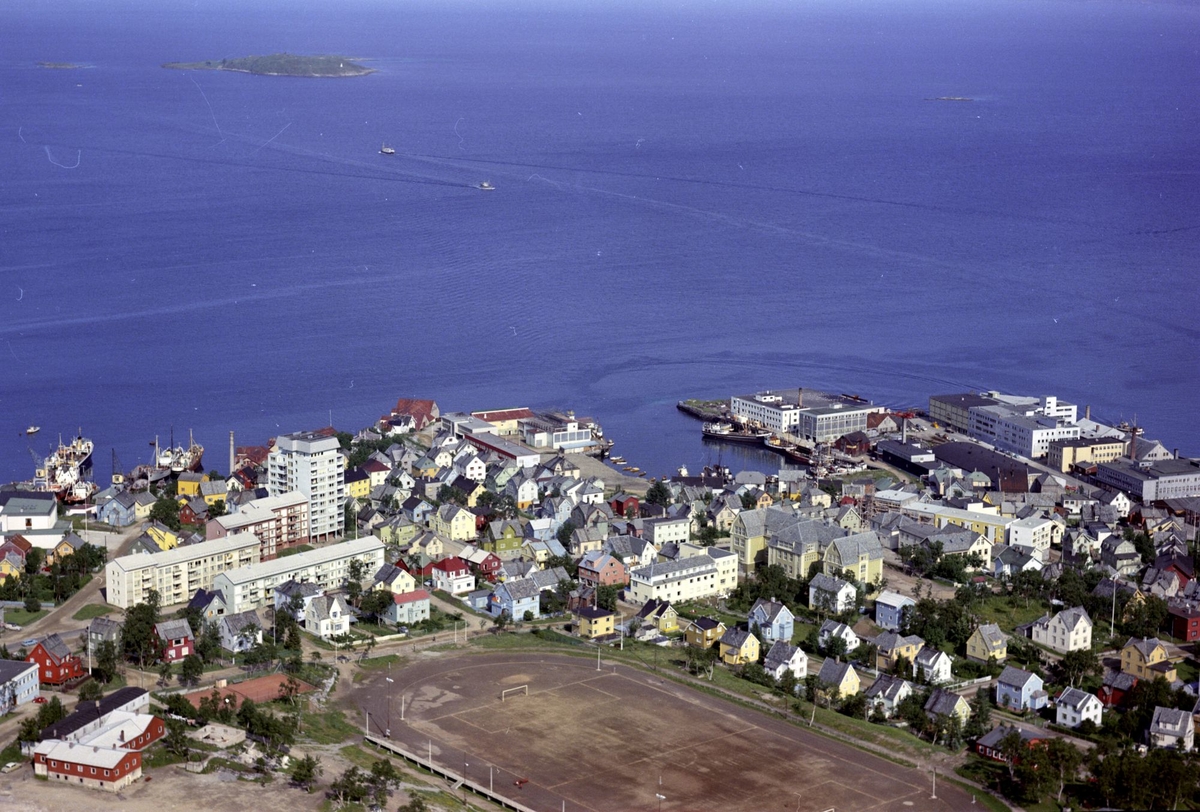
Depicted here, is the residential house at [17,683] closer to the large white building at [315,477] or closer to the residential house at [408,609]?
the residential house at [408,609]

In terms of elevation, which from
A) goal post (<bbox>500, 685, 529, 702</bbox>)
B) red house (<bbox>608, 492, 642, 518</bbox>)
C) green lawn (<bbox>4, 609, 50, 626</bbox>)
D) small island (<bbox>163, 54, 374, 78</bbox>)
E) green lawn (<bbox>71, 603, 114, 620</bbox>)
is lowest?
green lawn (<bbox>4, 609, 50, 626</bbox>)

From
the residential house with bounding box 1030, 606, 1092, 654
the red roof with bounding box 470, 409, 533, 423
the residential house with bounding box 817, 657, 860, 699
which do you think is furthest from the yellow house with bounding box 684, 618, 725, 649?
the red roof with bounding box 470, 409, 533, 423

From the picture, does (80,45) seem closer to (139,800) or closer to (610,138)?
(610,138)

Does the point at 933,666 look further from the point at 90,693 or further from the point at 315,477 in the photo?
the point at 315,477

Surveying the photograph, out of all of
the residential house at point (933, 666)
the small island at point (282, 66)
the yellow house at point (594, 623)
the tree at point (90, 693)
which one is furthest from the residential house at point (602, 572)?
the small island at point (282, 66)

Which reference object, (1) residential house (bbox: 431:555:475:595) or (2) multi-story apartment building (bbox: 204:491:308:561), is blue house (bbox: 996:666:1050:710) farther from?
(2) multi-story apartment building (bbox: 204:491:308:561)

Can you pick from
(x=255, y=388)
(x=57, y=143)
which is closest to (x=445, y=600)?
(x=255, y=388)

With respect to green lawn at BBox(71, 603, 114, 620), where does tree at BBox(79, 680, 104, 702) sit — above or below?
above

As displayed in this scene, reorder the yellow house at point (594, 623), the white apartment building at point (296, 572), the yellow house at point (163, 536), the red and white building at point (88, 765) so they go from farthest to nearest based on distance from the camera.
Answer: the yellow house at point (163, 536), the white apartment building at point (296, 572), the yellow house at point (594, 623), the red and white building at point (88, 765)
